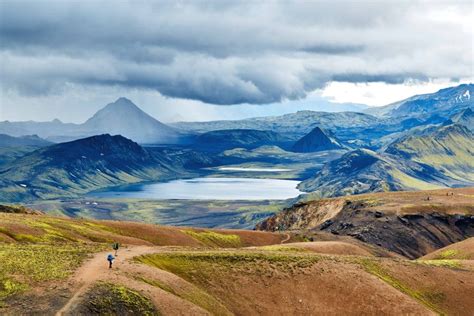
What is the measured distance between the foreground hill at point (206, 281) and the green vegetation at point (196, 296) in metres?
0.22

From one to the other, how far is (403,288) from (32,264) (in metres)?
66.9

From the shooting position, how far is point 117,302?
72250mm

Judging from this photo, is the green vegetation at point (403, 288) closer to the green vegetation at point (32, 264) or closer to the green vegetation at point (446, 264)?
the green vegetation at point (446, 264)

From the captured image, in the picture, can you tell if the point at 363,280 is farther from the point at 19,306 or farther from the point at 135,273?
the point at 19,306

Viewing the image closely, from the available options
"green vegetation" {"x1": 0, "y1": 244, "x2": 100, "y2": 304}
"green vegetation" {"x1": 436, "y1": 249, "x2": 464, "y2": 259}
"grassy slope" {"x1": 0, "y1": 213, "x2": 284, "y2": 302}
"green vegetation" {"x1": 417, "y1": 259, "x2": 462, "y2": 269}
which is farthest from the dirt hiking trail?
"green vegetation" {"x1": 436, "y1": 249, "x2": 464, "y2": 259}

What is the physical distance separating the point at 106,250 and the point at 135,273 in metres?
18.5

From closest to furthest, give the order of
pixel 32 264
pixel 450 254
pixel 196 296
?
pixel 32 264, pixel 196 296, pixel 450 254

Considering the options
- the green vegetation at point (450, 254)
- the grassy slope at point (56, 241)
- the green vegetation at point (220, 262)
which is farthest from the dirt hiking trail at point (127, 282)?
the green vegetation at point (450, 254)

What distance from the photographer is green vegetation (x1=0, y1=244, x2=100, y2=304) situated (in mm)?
73438

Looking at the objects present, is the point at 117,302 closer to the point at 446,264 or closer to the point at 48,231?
the point at 48,231

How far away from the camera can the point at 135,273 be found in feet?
274

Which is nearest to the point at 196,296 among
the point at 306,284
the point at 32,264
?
the point at 32,264

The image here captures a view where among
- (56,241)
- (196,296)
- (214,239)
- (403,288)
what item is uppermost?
(56,241)

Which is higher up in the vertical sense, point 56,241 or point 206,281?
point 56,241
